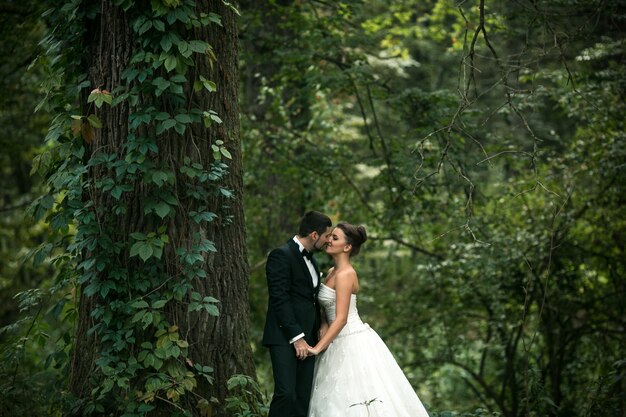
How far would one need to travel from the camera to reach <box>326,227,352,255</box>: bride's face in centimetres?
565

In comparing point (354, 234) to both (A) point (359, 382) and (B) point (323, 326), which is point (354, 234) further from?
(A) point (359, 382)

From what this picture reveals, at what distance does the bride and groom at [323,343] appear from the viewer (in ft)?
16.9

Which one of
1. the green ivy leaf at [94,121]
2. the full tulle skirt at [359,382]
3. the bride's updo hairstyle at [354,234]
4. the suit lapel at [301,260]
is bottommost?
the full tulle skirt at [359,382]

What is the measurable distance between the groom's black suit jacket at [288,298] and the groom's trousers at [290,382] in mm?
107

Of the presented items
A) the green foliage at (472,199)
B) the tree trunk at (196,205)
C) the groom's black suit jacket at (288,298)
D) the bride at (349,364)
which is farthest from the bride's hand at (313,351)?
the green foliage at (472,199)

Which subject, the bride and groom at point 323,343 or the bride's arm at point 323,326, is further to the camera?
the bride's arm at point 323,326

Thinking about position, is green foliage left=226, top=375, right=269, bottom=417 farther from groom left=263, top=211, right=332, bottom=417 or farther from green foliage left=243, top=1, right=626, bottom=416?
green foliage left=243, top=1, right=626, bottom=416

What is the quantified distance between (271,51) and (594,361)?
6.37 meters

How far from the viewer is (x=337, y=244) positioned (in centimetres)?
566

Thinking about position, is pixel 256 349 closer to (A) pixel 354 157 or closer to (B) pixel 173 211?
(A) pixel 354 157

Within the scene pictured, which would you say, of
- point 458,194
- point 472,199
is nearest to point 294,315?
point 472,199

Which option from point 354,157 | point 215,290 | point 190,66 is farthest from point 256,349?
point 190,66

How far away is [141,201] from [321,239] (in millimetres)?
1589

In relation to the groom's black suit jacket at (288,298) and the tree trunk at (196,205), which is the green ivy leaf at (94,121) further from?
the groom's black suit jacket at (288,298)
